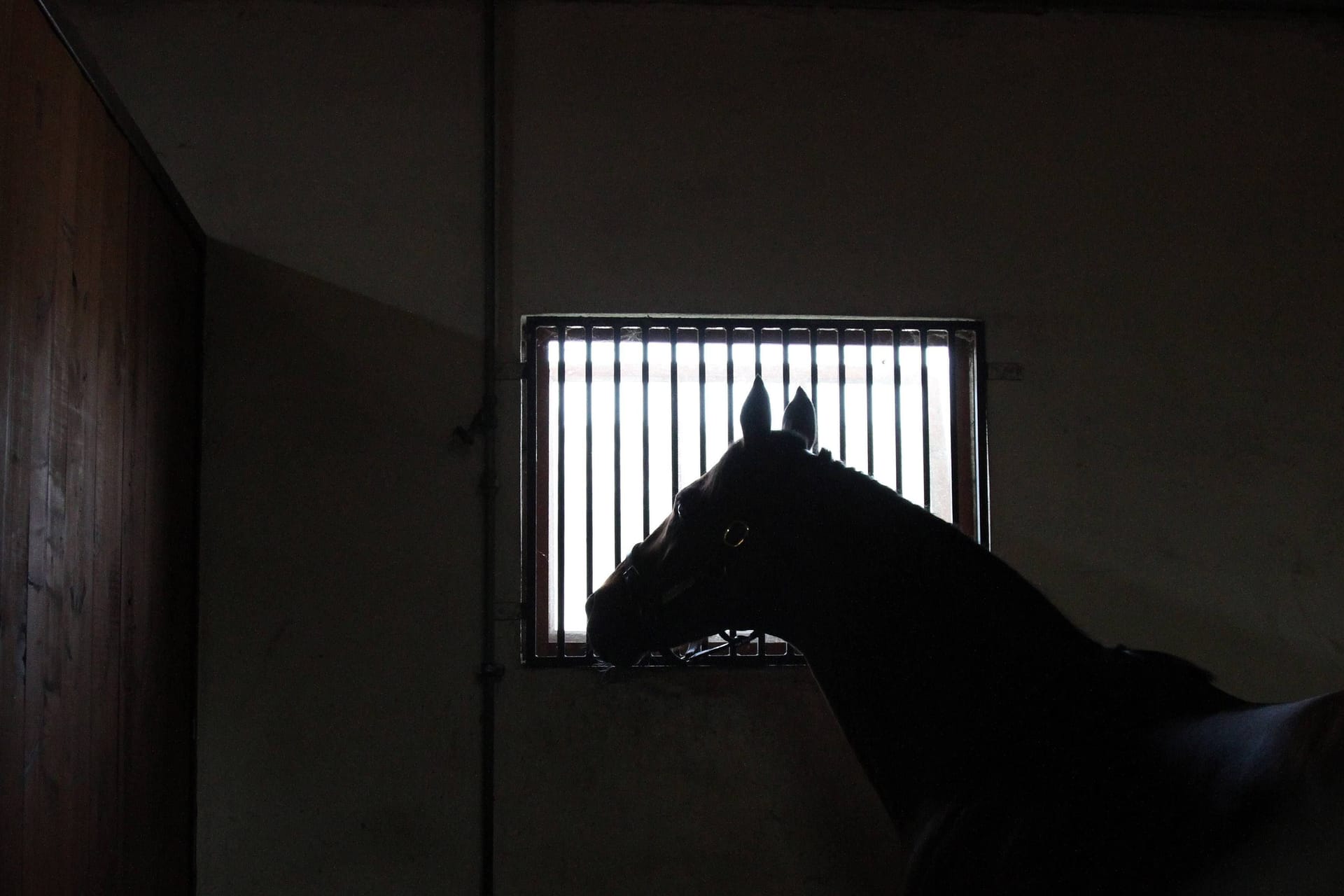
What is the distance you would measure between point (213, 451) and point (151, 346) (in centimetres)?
48

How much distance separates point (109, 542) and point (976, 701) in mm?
1492

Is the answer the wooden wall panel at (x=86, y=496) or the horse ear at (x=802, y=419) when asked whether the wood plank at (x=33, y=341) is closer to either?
the wooden wall panel at (x=86, y=496)

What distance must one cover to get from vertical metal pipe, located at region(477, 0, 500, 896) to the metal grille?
10 centimetres

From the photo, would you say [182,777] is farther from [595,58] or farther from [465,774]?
[595,58]

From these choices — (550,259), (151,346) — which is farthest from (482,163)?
(151,346)

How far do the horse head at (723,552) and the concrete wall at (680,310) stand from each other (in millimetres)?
599

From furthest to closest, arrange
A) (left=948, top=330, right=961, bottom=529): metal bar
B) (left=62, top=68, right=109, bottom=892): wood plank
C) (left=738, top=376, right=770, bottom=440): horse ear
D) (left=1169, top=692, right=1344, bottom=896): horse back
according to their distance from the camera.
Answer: (left=948, top=330, right=961, bottom=529): metal bar < (left=738, top=376, right=770, bottom=440): horse ear < (left=62, top=68, right=109, bottom=892): wood plank < (left=1169, top=692, right=1344, bottom=896): horse back

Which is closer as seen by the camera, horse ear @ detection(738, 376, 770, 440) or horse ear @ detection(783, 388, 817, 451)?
horse ear @ detection(738, 376, 770, 440)

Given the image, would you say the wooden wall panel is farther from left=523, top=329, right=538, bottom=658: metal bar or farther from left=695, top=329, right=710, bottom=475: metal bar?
left=695, top=329, right=710, bottom=475: metal bar

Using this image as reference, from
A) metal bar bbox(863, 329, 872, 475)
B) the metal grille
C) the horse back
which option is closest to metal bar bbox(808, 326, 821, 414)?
the metal grille

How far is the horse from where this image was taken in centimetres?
97

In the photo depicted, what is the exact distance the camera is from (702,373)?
2494mm

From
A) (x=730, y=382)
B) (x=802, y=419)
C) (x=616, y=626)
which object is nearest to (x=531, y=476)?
(x=730, y=382)

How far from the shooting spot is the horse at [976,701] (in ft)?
3.20
